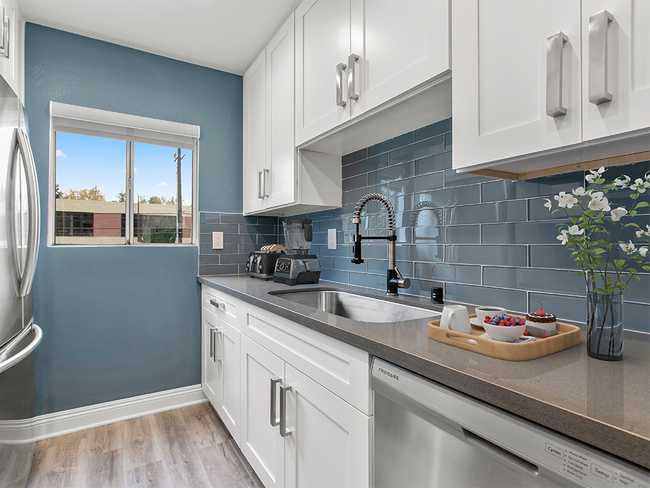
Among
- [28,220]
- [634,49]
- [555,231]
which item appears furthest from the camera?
[28,220]

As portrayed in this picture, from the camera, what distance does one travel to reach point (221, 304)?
220 cm

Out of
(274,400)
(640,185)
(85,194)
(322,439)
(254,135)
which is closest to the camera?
(640,185)

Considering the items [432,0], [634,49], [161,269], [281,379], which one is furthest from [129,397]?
[634,49]

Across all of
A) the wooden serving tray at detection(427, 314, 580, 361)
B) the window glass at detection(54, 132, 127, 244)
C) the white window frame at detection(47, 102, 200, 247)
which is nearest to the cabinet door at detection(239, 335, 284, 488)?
the wooden serving tray at detection(427, 314, 580, 361)

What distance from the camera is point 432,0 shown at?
1.14 meters

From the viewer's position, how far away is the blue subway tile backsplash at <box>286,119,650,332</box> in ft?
3.74

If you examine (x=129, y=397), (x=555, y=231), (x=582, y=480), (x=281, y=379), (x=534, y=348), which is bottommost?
(x=129, y=397)

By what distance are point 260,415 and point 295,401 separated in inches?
15.5

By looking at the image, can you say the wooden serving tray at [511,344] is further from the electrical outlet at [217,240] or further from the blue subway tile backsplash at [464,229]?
the electrical outlet at [217,240]

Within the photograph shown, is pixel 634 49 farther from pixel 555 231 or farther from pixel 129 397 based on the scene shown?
pixel 129 397

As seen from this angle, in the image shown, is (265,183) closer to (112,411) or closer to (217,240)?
(217,240)

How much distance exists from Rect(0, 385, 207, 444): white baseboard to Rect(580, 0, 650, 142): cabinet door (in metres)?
2.78

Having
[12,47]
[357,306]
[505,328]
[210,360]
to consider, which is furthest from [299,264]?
[12,47]

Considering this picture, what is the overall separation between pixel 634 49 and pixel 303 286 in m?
1.69
